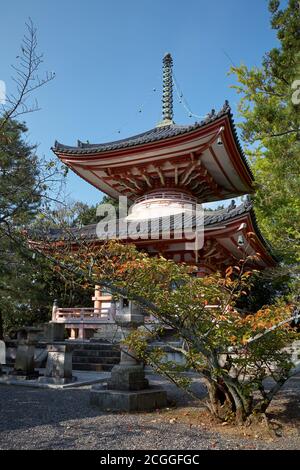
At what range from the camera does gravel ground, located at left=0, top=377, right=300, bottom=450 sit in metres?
4.50

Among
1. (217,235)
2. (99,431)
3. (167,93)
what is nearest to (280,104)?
(217,235)

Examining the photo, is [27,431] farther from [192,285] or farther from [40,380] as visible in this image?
[40,380]

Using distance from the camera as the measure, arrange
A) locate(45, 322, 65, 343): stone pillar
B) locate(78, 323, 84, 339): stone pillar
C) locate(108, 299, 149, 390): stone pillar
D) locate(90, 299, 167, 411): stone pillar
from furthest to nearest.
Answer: locate(78, 323, 84, 339): stone pillar → locate(45, 322, 65, 343): stone pillar → locate(108, 299, 149, 390): stone pillar → locate(90, 299, 167, 411): stone pillar

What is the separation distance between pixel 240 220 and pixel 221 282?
19.5 ft

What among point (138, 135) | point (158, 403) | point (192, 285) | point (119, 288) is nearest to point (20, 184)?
point (119, 288)

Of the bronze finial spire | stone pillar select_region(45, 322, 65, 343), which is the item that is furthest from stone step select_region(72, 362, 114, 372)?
the bronze finial spire

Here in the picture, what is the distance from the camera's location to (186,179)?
13.6 m

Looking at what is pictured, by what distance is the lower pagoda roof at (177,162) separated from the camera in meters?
12.1

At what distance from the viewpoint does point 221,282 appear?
18.2 feet

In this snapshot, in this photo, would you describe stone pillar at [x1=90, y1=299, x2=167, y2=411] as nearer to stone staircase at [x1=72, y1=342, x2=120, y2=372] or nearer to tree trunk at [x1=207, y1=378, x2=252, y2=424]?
tree trunk at [x1=207, y1=378, x2=252, y2=424]

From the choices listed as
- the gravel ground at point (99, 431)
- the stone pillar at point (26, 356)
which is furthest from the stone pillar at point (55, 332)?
the gravel ground at point (99, 431)

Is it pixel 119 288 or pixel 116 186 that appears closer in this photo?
pixel 119 288

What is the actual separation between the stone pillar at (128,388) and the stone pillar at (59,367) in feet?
8.22

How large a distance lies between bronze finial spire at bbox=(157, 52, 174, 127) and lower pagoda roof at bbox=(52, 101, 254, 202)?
4.17 m
